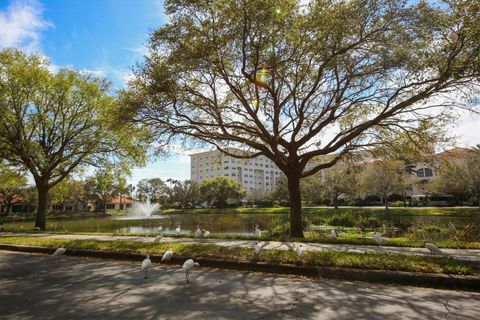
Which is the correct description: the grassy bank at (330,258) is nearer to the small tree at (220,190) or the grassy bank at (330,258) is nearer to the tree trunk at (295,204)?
the tree trunk at (295,204)

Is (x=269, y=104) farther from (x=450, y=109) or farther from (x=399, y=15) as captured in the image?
(x=450, y=109)

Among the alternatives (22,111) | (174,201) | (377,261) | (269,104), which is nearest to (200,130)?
(269,104)

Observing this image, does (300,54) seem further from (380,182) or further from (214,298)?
(380,182)

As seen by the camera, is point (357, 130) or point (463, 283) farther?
point (357, 130)

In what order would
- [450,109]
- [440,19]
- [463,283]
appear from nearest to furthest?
1. [463,283]
2. [440,19]
3. [450,109]

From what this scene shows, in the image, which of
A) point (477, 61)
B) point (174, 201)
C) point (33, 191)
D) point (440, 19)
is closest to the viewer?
point (477, 61)

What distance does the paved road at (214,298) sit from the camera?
4.85m

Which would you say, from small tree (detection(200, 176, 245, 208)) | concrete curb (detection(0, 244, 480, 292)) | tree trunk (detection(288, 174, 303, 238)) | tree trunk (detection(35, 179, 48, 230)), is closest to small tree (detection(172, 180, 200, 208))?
small tree (detection(200, 176, 245, 208))

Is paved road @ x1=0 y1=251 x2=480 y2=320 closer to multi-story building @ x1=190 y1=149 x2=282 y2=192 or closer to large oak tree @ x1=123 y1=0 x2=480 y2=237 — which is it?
large oak tree @ x1=123 y1=0 x2=480 y2=237

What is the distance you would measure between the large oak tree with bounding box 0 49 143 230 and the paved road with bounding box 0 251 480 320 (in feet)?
47.3

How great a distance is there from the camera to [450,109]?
13164mm

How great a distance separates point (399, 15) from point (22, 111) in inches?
881

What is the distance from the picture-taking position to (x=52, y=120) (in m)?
21.8

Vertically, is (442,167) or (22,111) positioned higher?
(22,111)
